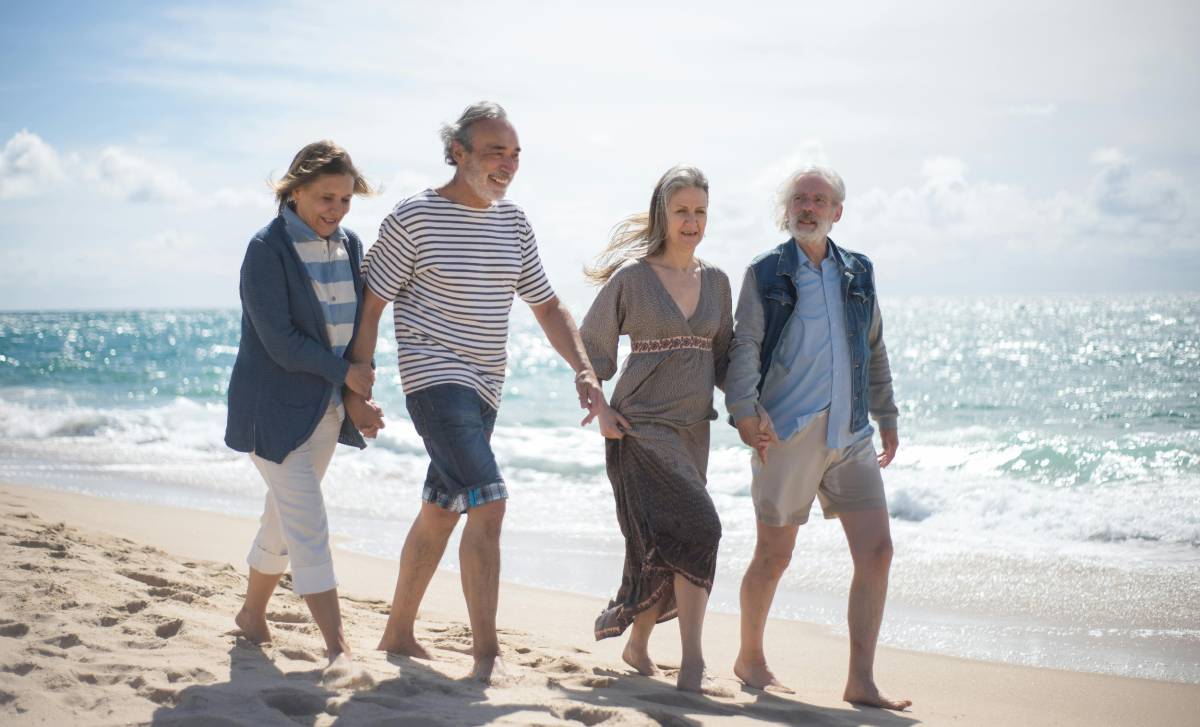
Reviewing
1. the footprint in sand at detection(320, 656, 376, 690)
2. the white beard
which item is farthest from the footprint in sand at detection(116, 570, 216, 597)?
the white beard

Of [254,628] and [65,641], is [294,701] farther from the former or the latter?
[65,641]

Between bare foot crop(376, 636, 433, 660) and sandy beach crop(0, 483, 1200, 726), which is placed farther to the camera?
bare foot crop(376, 636, 433, 660)

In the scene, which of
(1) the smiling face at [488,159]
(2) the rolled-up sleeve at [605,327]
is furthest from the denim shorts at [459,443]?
(1) the smiling face at [488,159]

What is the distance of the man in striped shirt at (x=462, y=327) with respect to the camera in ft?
12.2

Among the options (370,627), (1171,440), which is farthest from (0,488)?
(1171,440)

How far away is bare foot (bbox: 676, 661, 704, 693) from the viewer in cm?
379

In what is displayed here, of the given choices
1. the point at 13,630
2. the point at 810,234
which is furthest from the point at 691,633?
the point at 13,630

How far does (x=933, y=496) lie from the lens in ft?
31.0

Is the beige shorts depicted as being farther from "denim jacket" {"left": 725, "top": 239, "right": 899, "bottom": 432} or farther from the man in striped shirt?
the man in striped shirt

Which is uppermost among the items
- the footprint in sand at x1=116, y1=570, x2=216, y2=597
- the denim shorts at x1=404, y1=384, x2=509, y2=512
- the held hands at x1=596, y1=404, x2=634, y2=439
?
the held hands at x1=596, y1=404, x2=634, y2=439

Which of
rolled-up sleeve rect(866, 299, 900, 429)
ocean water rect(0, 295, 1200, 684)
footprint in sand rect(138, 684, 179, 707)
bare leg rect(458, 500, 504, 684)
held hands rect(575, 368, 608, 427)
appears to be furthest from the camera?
ocean water rect(0, 295, 1200, 684)

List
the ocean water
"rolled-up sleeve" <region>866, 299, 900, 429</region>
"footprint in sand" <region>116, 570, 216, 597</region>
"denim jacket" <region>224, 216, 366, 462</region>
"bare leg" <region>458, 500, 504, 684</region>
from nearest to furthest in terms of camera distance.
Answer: "denim jacket" <region>224, 216, 366, 462</region>, "bare leg" <region>458, 500, 504, 684</region>, "rolled-up sleeve" <region>866, 299, 900, 429</region>, "footprint in sand" <region>116, 570, 216, 597</region>, the ocean water

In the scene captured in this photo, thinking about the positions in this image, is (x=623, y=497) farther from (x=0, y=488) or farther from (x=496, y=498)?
(x=0, y=488)

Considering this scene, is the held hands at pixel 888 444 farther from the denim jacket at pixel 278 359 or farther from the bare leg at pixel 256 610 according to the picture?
the bare leg at pixel 256 610
